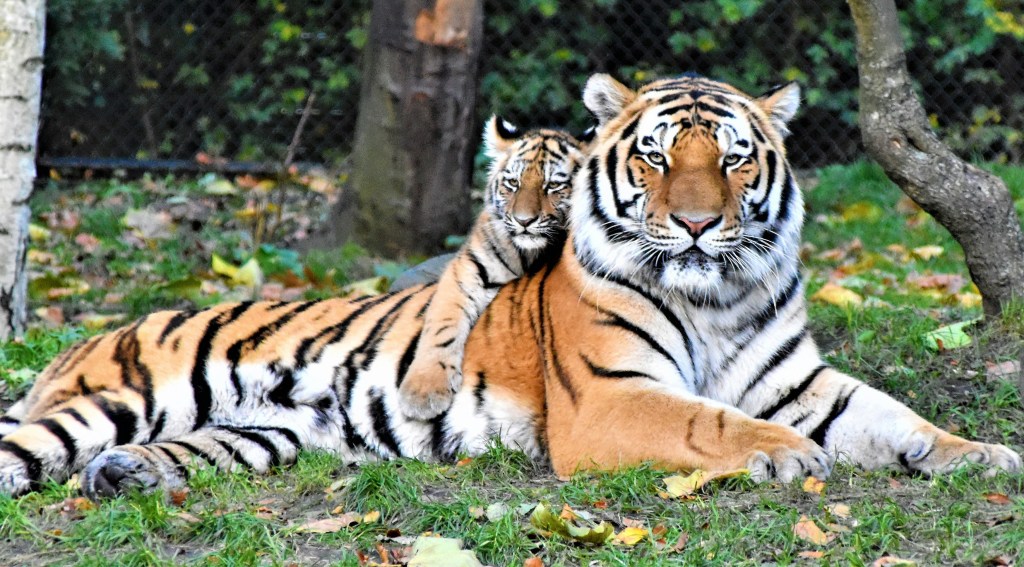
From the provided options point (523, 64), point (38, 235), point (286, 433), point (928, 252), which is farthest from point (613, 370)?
point (523, 64)

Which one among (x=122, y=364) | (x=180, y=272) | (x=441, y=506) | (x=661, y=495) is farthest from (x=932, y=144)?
(x=180, y=272)

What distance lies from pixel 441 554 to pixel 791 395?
4.79 ft

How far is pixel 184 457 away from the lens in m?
3.89

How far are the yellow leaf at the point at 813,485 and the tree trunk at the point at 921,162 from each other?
174 centimetres

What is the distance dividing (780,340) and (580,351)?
65cm

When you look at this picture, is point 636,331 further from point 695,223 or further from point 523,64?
point 523,64

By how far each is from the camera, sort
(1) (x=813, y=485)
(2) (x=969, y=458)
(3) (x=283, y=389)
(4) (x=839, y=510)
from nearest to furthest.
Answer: (4) (x=839, y=510), (1) (x=813, y=485), (2) (x=969, y=458), (3) (x=283, y=389)

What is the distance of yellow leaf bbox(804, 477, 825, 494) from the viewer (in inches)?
126

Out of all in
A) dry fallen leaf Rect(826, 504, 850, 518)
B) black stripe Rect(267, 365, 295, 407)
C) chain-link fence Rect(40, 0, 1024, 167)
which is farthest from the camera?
chain-link fence Rect(40, 0, 1024, 167)

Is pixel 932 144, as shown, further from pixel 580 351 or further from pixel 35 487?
pixel 35 487

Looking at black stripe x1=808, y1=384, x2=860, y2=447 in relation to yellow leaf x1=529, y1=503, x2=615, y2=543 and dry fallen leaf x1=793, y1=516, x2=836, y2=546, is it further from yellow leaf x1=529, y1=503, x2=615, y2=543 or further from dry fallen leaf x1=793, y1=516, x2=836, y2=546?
yellow leaf x1=529, y1=503, x2=615, y2=543

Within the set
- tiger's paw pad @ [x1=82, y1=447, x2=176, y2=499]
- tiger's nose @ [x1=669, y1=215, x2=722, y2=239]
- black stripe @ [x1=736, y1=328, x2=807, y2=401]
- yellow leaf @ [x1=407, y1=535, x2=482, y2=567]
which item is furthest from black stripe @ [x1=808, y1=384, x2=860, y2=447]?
tiger's paw pad @ [x1=82, y1=447, x2=176, y2=499]

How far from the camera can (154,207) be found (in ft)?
29.0

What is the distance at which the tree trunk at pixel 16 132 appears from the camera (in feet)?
17.9
